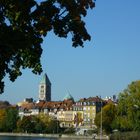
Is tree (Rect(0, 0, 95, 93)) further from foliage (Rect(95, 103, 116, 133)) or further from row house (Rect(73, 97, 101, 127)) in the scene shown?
row house (Rect(73, 97, 101, 127))

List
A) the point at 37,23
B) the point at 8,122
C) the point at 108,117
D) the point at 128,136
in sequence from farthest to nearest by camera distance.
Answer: the point at 8,122 < the point at 108,117 < the point at 128,136 < the point at 37,23

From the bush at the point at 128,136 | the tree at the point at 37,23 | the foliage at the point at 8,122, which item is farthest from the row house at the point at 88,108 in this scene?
the tree at the point at 37,23

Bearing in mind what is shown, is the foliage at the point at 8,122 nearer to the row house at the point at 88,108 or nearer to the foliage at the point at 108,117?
the row house at the point at 88,108

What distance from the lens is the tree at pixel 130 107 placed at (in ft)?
268

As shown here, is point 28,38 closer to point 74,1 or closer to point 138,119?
point 74,1

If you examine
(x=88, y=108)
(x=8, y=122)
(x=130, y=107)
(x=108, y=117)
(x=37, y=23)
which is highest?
(x=88, y=108)

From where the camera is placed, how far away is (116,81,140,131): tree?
8162 cm

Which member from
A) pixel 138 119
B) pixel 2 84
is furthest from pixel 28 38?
pixel 138 119

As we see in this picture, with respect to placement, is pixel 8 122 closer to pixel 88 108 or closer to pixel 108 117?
pixel 88 108

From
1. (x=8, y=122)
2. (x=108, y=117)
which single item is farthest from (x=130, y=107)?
(x=8, y=122)

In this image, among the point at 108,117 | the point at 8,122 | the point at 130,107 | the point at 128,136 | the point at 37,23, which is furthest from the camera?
the point at 8,122

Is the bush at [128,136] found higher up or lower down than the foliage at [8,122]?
lower down

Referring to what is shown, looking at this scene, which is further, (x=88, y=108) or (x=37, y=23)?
(x=88, y=108)

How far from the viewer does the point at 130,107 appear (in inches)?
3248
